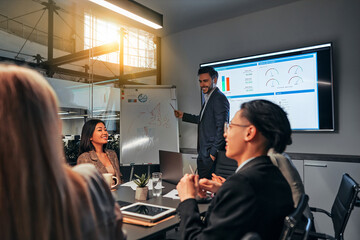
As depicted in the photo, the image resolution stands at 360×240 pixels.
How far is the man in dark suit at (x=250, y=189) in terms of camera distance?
39.5 inches

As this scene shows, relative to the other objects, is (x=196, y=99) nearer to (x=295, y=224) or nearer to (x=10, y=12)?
(x=10, y=12)

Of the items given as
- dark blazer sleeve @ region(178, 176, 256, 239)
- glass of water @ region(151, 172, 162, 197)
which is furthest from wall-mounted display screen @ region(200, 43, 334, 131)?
dark blazer sleeve @ region(178, 176, 256, 239)

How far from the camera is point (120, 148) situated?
4.03 meters

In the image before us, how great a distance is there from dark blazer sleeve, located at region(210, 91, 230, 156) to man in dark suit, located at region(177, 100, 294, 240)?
1.68 meters

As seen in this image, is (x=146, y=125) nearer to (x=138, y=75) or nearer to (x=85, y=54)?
(x=138, y=75)

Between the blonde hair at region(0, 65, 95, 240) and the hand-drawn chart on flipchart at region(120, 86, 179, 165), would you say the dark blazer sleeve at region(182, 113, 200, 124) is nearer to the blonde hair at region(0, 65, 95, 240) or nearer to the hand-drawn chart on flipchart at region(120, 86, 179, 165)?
the hand-drawn chart on flipchart at region(120, 86, 179, 165)

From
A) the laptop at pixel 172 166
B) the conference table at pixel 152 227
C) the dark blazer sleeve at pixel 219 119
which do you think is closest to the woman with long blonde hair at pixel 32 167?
the conference table at pixel 152 227

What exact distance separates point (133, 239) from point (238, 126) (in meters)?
0.70

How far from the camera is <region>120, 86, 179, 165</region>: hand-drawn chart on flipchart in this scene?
4.08 meters

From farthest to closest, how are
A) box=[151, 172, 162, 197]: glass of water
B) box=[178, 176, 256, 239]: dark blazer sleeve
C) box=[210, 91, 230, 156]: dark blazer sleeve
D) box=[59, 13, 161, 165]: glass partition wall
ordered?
box=[59, 13, 161, 165]: glass partition wall → box=[210, 91, 230, 156]: dark blazer sleeve → box=[151, 172, 162, 197]: glass of water → box=[178, 176, 256, 239]: dark blazer sleeve

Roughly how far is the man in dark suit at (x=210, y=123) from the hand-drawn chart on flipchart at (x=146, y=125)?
2.91 ft

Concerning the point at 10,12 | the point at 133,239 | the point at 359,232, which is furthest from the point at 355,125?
the point at 10,12

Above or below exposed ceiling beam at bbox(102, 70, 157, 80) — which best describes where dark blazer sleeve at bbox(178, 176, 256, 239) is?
below

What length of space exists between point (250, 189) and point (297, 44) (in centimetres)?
297
